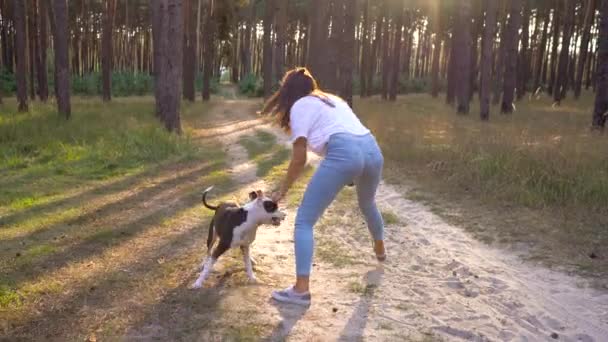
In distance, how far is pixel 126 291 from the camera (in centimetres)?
494

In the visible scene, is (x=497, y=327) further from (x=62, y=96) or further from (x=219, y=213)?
(x=62, y=96)

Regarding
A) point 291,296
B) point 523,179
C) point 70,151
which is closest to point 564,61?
point 523,179

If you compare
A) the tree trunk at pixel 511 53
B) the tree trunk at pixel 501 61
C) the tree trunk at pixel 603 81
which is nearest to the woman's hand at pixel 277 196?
the tree trunk at pixel 603 81

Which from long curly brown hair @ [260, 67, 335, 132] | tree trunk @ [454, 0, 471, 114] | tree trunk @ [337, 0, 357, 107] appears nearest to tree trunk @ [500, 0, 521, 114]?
tree trunk @ [454, 0, 471, 114]

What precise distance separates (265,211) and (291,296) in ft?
2.41

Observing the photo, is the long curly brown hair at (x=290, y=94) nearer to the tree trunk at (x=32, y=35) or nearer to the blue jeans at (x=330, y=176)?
the blue jeans at (x=330, y=176)

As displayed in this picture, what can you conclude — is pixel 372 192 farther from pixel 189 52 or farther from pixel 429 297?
pixel 189 52

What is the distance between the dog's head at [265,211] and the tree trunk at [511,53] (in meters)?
19.7

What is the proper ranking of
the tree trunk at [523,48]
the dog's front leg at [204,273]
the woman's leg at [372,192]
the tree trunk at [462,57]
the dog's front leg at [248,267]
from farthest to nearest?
the tree trunk at [523,48], the tree trunk at [462,57], the dog's front leg at [248,267], the dog's front leg at [204,273], the woman's leg at [372,192]

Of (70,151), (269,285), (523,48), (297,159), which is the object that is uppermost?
(523,48)

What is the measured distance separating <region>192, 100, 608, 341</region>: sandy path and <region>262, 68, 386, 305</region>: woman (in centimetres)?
38

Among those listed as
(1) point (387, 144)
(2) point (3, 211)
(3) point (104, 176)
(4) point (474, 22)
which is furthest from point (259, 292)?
(4) point (474, 22)

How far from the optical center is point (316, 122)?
4.61m

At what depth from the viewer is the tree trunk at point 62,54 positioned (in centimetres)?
1658
